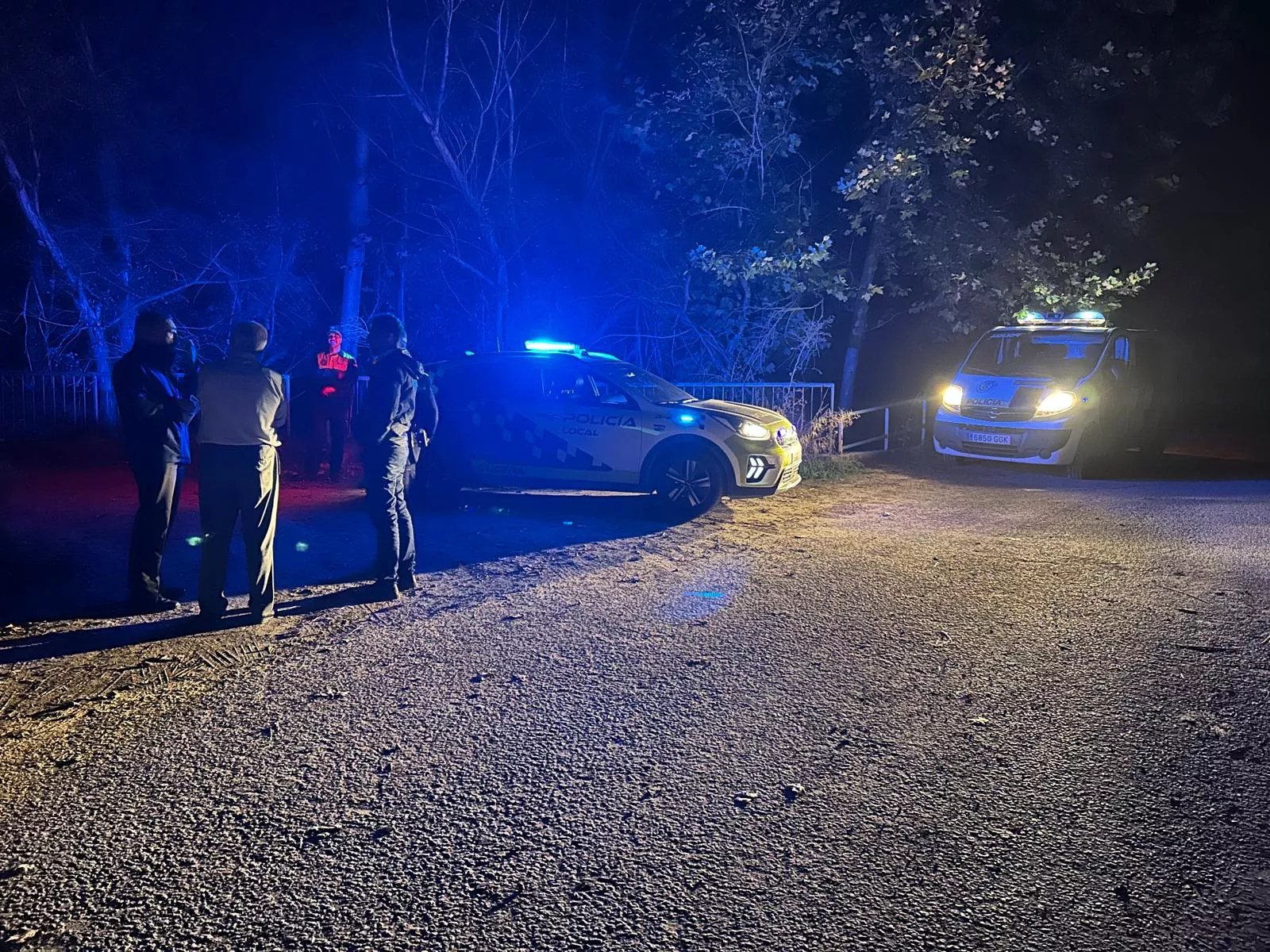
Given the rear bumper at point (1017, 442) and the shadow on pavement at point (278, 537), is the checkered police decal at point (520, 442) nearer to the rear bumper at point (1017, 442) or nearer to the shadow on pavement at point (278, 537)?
the shadow on pavement at point (278, 537)

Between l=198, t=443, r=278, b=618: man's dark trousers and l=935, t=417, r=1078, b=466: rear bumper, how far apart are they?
10.7 metres

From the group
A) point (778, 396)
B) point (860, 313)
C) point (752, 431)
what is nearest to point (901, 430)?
point (860, 313)

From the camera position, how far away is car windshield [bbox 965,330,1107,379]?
13859 millimetres

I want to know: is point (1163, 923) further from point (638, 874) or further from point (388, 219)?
point (388, 219)

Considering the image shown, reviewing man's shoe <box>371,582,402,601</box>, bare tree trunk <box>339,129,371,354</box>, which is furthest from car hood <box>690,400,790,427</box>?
bare tree trunk <box>339,129,371,354</box>

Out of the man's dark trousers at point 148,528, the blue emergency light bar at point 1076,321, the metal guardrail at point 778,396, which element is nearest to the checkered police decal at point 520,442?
the man's dark trousers at point 148,528

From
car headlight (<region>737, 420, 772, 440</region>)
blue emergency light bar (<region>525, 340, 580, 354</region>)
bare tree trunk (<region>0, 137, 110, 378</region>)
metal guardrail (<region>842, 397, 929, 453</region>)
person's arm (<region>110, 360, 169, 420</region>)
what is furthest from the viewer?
bare tree trunk (<region>0, 137, 110, 378</region>)

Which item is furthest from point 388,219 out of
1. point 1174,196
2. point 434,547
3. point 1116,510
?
point 1174,196

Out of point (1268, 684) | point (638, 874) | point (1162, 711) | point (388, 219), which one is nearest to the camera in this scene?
point (638, 874)

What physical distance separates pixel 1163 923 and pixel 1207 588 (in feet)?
16.1

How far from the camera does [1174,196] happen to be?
26047 millimetres

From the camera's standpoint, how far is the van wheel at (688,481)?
32.9ft

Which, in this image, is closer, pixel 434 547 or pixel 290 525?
pixel 434 547

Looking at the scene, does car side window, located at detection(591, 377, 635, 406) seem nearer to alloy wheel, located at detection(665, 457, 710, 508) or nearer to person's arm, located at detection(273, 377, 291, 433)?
alloy wheel, located at detection(665, 457, 710, 508)
